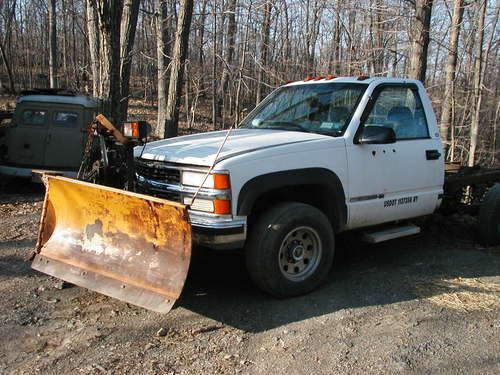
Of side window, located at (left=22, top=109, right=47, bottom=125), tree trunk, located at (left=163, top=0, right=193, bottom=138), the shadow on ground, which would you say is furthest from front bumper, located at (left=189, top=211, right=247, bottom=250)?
tree trunk, located at (left=163, top=0, right=193, bottom=138)

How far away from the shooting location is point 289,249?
191 inches

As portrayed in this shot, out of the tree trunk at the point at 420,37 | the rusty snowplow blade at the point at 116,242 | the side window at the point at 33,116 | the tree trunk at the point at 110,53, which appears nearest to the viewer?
the rusty snowplow blade at the point at 116,242

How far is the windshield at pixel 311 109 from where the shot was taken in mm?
5418

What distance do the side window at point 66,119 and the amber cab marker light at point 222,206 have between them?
659 cm

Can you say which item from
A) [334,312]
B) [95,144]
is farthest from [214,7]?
[334,312]

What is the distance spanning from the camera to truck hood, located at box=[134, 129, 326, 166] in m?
4.56

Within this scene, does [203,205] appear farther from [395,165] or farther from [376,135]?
[395,165]

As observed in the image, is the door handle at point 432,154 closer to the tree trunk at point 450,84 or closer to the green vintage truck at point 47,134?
the green vintage truck at point 47,134

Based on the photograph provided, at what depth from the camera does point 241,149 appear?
4.62m

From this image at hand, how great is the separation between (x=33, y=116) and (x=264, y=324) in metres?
7.59

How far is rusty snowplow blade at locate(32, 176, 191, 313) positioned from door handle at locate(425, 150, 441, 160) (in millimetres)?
3182

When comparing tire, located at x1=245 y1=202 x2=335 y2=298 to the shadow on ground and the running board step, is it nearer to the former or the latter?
the shadow on ground

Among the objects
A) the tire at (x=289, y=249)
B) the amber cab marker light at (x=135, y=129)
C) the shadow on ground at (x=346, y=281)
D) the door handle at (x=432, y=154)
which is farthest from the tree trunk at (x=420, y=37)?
the amber cab marker light at (x=135, y=129)

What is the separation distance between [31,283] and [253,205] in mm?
2395
